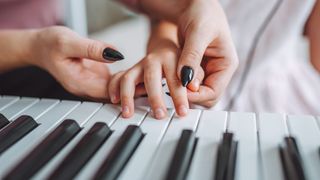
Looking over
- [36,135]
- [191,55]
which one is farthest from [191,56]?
[36,135]

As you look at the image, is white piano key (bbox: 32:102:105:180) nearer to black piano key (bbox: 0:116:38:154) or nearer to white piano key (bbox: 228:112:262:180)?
black piano key (bbox: 0:116:38:154)

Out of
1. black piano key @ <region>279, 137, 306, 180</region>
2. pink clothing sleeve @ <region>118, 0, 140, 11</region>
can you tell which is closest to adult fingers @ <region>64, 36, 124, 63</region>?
black piano key @ <region>279, 137, 306, 180</region>

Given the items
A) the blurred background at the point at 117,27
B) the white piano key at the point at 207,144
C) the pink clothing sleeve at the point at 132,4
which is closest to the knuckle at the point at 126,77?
the white piano key at the point at 207,144

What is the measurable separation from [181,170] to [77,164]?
99mm

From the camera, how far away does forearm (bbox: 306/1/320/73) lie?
842 mm

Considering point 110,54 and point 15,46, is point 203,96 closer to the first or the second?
point 110,54

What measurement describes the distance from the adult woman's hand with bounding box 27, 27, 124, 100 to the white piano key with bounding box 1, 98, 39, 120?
6 cm

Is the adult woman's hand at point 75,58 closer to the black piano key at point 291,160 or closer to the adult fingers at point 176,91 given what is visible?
the adult fingers at point 176,91

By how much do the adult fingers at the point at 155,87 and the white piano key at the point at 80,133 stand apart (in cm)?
7

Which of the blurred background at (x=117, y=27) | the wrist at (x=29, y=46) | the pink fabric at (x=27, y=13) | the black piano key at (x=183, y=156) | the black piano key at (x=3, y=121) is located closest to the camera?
the black piano key at (x=183, y=156)

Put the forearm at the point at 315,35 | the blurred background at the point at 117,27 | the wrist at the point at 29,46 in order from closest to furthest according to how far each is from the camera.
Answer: the wrist at the point at 29,46, the forearm at the point at 315,35, the blurred background at the point at 117,27

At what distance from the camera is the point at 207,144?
1.35 feet

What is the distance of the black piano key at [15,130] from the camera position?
1.35 ft

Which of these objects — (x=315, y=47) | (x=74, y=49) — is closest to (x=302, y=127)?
(x=74, y=49)
